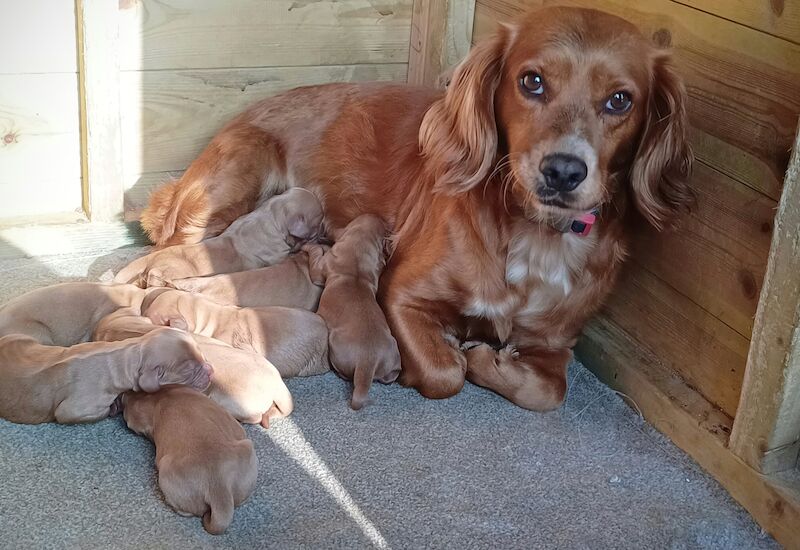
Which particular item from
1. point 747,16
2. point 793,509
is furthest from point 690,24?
point 793,509

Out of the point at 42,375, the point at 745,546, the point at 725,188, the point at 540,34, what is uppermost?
the point at 540,34

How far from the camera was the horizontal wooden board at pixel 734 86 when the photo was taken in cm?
193

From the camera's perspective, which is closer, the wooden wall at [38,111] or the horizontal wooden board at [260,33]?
the wooden wall at [38,111]

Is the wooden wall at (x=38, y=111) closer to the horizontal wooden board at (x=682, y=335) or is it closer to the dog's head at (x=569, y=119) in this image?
the dog's head at (x=569, y=119)

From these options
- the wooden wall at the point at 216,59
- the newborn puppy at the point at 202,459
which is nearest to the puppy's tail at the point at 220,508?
the newborn puppy at the point at 202,459

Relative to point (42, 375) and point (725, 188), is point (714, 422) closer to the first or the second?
point (725, 188)

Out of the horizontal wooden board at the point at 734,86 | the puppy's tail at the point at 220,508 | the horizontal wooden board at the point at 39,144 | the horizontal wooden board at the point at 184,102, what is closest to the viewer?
the puppy's tail at the point at 220,508

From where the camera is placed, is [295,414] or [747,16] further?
[295,414]

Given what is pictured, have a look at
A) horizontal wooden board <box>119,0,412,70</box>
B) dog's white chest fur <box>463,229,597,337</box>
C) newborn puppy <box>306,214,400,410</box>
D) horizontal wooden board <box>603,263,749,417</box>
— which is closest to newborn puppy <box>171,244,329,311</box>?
newborn puppy <box>306,214,400,410</box>

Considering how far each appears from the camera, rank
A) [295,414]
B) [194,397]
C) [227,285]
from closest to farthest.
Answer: [194,397] < [295,414] < [227,285]

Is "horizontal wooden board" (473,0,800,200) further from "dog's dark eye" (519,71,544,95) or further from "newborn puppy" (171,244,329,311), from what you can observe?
"newborn puppy" (171,244,329,311)

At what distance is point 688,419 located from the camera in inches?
88.7

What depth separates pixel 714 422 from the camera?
2209 mm

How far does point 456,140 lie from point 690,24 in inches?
23.2
